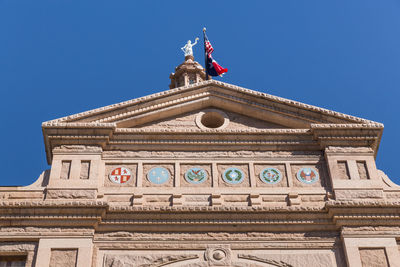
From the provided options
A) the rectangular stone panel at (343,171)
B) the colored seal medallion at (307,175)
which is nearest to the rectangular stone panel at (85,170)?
the colored seal medallion at (307,175)

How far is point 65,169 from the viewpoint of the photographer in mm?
16812

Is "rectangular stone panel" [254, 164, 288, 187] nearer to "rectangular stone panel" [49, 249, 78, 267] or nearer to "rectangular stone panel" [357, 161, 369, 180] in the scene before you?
"rectangular stone panel" [357, 161, 369, 180]

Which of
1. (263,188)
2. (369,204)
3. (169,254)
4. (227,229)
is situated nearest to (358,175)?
(369,204)

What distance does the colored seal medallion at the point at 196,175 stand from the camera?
16875 mm

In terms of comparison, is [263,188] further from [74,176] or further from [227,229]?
[74,176]

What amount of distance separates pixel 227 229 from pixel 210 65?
8370mm

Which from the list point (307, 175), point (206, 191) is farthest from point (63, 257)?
point (307, 175)

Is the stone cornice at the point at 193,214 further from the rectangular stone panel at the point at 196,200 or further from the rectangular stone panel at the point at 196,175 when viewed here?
the rectangular stone panel at the point at 196,175

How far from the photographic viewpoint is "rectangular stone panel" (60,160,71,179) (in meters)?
16.6

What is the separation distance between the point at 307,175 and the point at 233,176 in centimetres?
187

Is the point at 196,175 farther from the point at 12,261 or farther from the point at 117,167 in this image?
the point at 12,261

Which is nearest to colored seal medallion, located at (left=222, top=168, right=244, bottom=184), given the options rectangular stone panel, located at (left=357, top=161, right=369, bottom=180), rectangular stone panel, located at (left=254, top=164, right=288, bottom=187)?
rectangular stone panel, located at (left=254, top=164, right=288, bottom=187)

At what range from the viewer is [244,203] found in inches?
643

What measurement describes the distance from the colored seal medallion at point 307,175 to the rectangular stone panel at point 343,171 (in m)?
0.57
